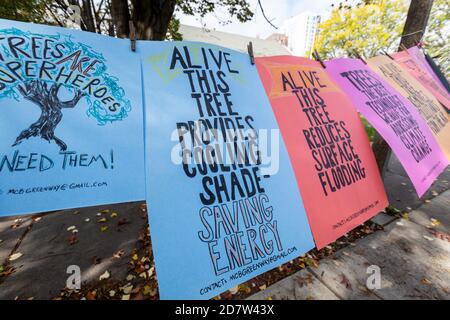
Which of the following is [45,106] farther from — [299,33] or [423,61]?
[299,33]

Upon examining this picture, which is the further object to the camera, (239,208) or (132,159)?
(239,208)

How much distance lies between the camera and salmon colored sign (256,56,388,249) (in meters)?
1.55

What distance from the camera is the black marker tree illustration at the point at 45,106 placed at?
3.15 ft

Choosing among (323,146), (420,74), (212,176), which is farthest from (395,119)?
(212,176)

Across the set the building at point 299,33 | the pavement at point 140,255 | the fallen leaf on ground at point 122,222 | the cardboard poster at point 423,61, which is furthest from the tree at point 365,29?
the building at point 299,33

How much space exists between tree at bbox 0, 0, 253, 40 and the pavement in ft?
8.82

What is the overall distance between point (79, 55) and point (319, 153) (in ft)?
5.52

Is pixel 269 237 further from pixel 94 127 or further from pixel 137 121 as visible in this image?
pixel 94 127

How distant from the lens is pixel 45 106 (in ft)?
Result: 3.26

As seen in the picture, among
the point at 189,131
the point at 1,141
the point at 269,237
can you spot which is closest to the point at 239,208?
the point at 269,237

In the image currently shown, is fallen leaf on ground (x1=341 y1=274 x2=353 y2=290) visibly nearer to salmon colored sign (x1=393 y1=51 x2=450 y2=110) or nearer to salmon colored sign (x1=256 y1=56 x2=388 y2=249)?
salmon colored sign (x1=256 y1=56 x2=388 y2=249)

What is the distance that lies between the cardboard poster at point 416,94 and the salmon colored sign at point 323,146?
0.83 metres

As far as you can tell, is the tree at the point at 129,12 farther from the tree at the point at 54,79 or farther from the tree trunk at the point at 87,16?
the tree at the point at 54,79

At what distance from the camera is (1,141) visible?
907 mm
